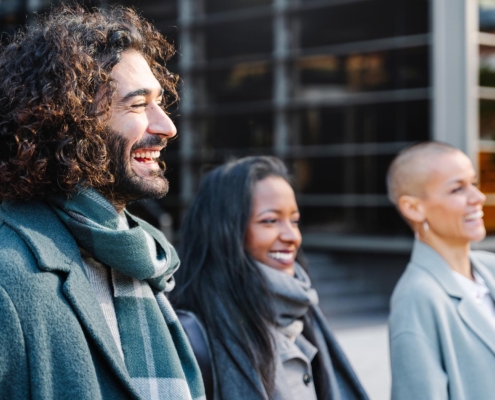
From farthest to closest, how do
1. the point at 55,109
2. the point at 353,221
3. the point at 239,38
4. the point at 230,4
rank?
1. the point at 230,4
2. the point at 239,38
3. the point at 353,221
4. the point at 55,109

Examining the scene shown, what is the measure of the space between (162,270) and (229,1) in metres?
12.2

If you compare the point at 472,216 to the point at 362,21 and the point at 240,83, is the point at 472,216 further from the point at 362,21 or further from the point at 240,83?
the point at 240,83

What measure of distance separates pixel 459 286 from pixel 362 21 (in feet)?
32.5

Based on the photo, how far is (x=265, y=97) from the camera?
13.1 m

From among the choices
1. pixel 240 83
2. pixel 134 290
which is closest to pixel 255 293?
pixel 134 290

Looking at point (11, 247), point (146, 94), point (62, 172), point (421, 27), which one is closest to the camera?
point (11, 247)

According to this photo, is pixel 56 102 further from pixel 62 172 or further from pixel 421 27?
pixel 421 27

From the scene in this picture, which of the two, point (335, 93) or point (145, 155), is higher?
point (335, 93)

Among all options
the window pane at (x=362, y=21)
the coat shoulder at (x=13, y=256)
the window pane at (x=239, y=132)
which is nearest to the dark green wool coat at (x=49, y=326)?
the coat shoulder at (x=13, y=256)

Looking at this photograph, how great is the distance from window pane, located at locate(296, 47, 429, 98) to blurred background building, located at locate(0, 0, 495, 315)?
0.02 metres

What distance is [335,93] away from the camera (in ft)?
40.7

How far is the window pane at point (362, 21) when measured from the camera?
11508 mm

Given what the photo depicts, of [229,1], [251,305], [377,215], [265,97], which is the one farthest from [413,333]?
[229,1]

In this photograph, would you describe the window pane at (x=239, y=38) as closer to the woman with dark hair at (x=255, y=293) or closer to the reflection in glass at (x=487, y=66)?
the reflection in glass at (x=487, y=66)
